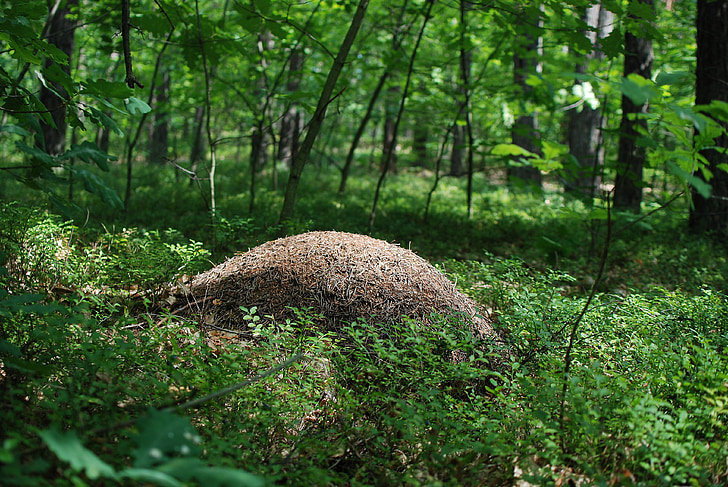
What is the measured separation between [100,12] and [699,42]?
856cm

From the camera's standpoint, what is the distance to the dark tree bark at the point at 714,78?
20.9 ft

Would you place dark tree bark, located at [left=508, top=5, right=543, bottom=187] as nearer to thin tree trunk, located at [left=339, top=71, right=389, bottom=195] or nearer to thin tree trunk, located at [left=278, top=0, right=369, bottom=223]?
thin tree trunk, located at [left=278, top=0, right=369, bottom=223]

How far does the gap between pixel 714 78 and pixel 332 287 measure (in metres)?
6.41

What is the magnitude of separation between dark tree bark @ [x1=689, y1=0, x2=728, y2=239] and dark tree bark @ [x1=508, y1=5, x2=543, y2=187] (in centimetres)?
226

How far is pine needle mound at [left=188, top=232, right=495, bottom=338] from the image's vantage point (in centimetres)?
342

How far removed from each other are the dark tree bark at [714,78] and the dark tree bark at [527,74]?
2265mm

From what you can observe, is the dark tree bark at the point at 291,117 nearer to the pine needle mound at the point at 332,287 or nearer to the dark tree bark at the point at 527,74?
the dark tree bark at the point at 527,74

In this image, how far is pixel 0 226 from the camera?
→ 3826mm

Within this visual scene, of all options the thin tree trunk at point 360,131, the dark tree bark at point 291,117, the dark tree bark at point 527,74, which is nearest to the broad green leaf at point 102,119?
the dark tree bark at point 527,74

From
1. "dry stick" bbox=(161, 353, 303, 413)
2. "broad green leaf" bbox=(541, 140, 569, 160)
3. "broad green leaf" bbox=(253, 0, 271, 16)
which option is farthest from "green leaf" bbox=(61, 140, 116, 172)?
"broad green leaf" bbox=(541, 140, 569, 160)

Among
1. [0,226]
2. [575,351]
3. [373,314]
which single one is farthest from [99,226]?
[575,351]

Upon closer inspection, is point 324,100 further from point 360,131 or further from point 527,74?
point 360,131

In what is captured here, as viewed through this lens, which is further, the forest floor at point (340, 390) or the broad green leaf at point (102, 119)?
the broad green leaf at point (102, 119)

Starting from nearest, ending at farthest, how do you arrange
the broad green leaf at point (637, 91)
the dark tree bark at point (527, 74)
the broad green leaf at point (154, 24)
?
the broad green leaf at point (637, 91) < the broad green leaf at point (154, 24) < the dark tree bark at point (527, 74)
